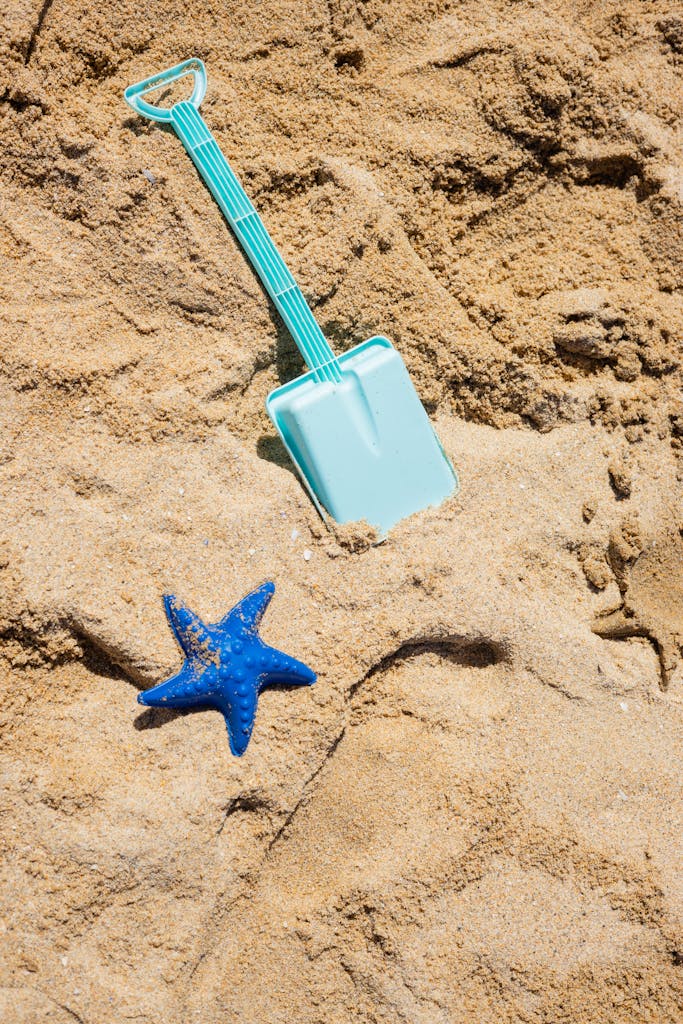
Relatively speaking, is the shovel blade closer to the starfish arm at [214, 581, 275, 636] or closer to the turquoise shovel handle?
the starfish arm at [214, 581, 275, 636]

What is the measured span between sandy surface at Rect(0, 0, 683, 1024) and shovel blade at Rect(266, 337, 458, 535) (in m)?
0.08

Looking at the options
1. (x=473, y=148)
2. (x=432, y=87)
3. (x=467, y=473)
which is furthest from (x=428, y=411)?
(x=432, y=87)

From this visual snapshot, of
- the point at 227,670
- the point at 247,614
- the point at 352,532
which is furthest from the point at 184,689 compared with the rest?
the point at 352,532

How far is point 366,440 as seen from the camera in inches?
89.7

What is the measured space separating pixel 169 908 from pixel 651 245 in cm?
246

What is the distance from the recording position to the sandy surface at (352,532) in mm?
2055

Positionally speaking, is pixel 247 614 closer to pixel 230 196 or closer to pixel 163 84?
pixel 230 196

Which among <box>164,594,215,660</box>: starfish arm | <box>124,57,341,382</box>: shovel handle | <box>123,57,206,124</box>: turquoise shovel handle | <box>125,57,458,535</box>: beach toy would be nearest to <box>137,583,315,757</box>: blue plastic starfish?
<box>164,594,215,660</box>: starfish arm

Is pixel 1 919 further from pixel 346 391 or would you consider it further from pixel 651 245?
pixel 651 245

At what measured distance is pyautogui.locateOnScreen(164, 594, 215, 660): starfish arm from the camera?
2.03 metres

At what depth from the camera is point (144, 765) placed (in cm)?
207

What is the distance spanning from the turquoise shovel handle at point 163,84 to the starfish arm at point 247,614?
142cm

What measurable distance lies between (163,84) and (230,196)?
394mm

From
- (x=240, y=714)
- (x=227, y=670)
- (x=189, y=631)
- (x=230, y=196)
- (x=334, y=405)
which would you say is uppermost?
(x=230, y=196)
